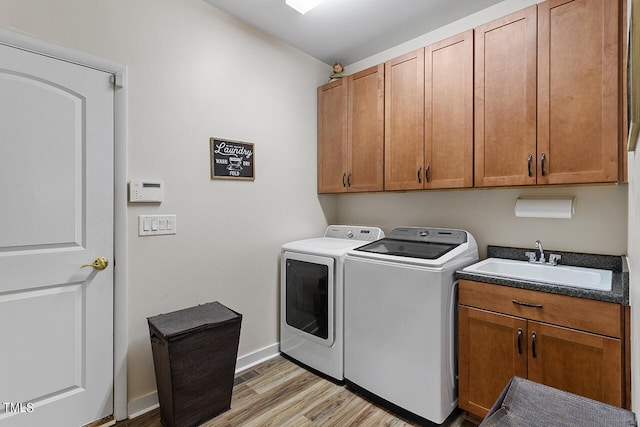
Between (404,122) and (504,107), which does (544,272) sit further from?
(404,122)

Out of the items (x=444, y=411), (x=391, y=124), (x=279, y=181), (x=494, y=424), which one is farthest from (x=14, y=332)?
(x=391, y=124)

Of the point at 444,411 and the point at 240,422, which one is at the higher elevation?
the point at 444,411

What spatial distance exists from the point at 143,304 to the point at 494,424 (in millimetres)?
1954

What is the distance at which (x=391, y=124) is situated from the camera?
2516 millimetres

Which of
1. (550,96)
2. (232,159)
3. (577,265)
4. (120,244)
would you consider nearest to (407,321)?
(577,265)

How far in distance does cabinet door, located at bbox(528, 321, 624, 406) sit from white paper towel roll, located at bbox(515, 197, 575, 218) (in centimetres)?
74

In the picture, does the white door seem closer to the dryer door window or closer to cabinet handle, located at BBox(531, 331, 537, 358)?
the dryer door window

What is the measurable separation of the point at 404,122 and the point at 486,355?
1.66 m

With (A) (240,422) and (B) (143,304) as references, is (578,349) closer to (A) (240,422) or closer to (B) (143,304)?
(A) (240,422)

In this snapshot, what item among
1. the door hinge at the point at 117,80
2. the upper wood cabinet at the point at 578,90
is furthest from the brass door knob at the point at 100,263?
the upper wood cabinet at the point at 578,90

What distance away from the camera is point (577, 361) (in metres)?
1.52

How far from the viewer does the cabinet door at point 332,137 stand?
287 cm

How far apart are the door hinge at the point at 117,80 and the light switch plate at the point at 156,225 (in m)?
0.79

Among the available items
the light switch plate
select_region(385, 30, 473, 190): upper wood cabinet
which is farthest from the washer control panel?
the light switch plate
